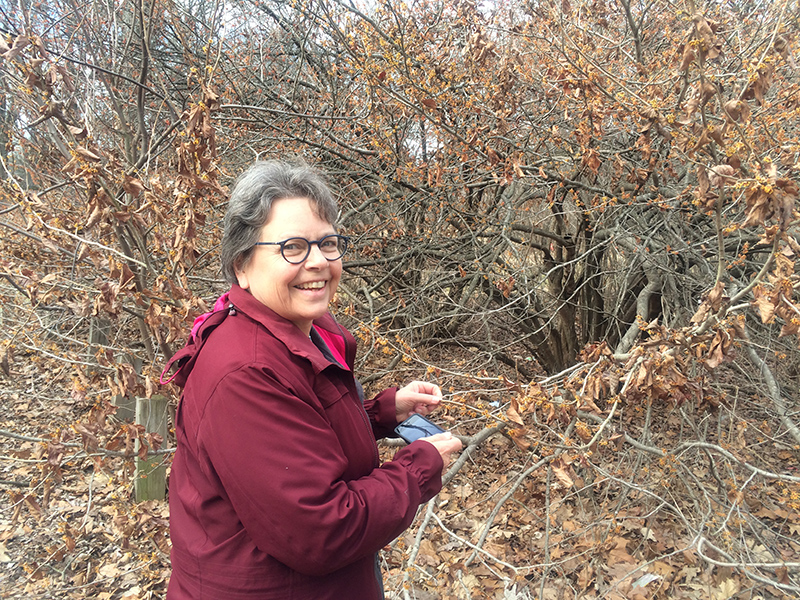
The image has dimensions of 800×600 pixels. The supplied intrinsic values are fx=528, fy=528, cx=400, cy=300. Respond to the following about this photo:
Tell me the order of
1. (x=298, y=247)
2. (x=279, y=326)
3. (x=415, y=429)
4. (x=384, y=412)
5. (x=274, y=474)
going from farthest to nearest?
(x=384, y=412) → (x=415, y=429) → (x=298, y=247) → (x=279, y=326) → (x=274, y=474)

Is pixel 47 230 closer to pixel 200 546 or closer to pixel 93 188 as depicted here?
pixel 93 188

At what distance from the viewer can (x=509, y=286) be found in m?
3.86

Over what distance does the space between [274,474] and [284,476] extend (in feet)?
0.07

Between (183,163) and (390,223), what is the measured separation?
110 inches

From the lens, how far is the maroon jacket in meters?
1.13

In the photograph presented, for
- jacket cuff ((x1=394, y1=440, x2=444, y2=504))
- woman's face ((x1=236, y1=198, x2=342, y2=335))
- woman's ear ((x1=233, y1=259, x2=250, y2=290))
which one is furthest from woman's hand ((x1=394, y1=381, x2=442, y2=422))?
woman's ear ((x1=233, y1=259, x2=250, y2=290))

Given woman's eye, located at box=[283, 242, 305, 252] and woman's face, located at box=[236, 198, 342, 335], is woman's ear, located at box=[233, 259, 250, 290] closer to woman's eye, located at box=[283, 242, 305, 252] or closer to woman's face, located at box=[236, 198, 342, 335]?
woman's face, located at box=[236, 198, 342, 335]

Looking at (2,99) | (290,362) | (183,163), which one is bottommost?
(290,362)

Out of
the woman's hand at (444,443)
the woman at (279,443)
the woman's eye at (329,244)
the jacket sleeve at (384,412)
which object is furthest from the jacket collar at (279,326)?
the jacket sleeve at (384,412)

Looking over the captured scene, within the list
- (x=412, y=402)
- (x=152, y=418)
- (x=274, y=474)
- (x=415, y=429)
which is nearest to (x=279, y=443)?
(x=274, y=474)

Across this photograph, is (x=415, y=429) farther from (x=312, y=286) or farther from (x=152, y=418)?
(x=152, y=418)

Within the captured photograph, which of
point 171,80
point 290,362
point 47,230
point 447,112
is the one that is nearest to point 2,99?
point 171,80

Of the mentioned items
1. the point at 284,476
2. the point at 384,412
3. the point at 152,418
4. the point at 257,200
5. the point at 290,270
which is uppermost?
the point at 257,200

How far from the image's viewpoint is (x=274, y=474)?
111cm
